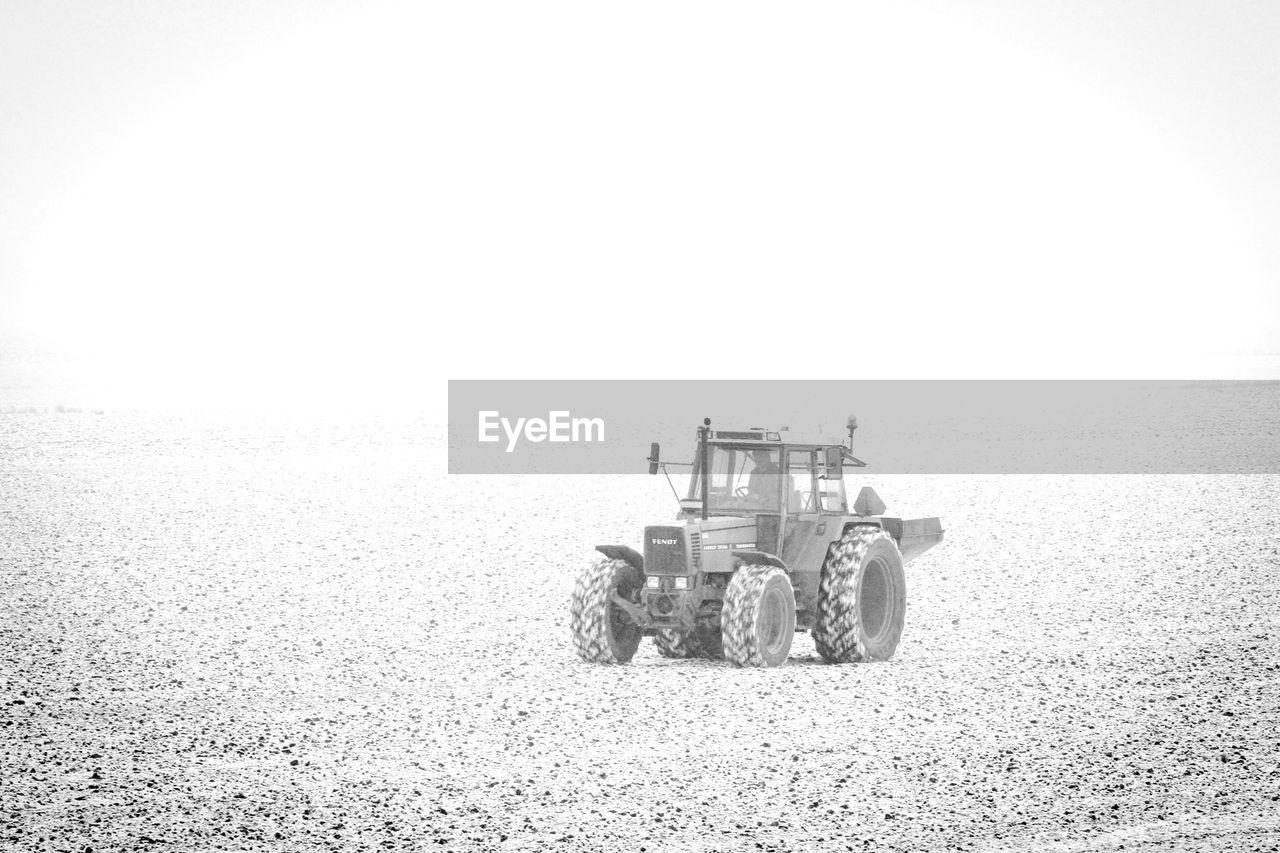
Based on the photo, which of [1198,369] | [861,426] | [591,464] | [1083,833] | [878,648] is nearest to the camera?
[1083,833]

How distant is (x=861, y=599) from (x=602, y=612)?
95.6 inches

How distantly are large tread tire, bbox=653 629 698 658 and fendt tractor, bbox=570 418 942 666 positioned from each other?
1cm

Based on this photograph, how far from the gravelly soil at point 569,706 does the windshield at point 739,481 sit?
1.48 metres

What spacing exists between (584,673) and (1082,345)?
147844 millimetres

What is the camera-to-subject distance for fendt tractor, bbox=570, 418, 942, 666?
12438 mm

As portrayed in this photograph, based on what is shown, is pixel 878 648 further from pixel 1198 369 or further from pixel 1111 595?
pixel 1198 369

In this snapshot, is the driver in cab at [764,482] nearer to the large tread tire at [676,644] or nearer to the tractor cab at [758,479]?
the tractor cab at [758,479]

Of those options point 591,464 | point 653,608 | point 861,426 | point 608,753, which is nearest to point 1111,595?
point 653,608

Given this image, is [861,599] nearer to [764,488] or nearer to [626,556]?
[764,488]

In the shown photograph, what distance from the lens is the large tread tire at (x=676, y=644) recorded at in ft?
45.1

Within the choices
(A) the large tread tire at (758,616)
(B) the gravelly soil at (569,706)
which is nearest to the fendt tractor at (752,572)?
(A) the large tread tire at (758,616)

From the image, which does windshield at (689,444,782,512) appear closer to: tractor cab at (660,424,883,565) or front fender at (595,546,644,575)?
tractor cab at (660,424,883,565)

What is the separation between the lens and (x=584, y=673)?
12.9 meters

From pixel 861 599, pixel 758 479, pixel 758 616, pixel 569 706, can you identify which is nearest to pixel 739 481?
pixel 758 479
